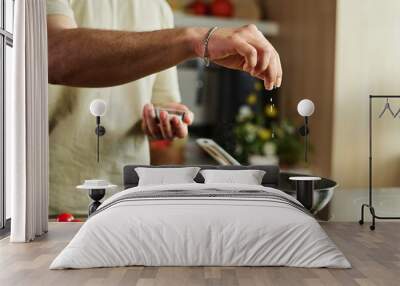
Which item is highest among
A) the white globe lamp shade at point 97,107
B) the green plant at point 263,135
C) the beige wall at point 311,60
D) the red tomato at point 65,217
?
the beige wall at point 311,60

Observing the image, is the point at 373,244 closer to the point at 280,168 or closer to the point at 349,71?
the point at 280,168

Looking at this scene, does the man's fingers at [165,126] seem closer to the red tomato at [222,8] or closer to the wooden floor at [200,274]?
the red tomato at [222,8]

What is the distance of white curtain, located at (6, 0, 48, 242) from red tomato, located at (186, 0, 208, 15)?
1419 millimetres

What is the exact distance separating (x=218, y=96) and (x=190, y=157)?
0.67 metres

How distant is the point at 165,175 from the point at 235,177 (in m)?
0.67

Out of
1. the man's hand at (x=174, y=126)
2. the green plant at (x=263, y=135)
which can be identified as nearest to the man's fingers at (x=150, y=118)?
the man's hand at (x=174, y=126)

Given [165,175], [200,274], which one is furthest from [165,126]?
[200,274]

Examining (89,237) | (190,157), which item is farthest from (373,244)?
(89,237)

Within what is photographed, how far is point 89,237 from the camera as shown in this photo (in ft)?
13.0

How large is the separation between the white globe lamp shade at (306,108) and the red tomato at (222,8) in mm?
1124

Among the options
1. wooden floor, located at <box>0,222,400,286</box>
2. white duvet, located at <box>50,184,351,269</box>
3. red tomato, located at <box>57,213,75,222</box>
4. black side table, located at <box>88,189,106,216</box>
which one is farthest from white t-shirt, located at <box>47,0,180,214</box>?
white duvet, located at <box>50,184,351,269</box>

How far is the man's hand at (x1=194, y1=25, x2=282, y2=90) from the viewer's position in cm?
576

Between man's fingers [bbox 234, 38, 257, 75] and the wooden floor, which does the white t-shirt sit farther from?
the wooden floor

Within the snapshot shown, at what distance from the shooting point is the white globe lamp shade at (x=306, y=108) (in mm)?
5855
